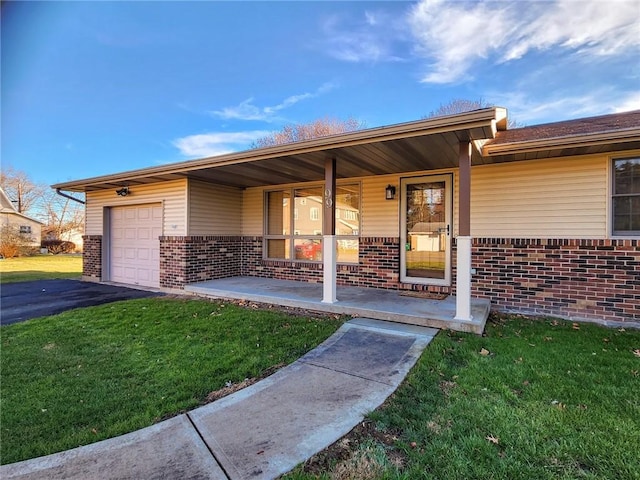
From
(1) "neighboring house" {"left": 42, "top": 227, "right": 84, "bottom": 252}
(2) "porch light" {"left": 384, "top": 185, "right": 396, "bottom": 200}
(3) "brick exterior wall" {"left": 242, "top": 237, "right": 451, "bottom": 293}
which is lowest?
(3) "brick exterior wall" {"left": 242, "top": 237, "right": 451, "bottom": 293}

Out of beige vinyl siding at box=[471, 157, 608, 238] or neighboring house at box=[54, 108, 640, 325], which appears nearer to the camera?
neighboring house at box=[54, 108, 640, 325]

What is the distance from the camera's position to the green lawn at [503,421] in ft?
6.23

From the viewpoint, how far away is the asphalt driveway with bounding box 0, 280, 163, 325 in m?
5.98

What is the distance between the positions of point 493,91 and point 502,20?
8819 mm

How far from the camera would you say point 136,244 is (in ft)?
29.2

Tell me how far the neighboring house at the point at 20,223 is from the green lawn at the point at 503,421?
26410 mm

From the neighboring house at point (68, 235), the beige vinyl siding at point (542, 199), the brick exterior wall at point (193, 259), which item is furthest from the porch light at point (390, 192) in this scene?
the neighboring house at point (68, 235)

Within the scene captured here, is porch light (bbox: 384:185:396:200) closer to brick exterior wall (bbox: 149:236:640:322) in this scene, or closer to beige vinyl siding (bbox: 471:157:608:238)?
brick exterior wall (bbox: 149:236:640:322)

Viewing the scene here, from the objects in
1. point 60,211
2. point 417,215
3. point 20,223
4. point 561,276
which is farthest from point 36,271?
point 60,211

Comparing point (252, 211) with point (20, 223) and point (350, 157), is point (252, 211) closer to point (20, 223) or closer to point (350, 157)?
point (350, 157)

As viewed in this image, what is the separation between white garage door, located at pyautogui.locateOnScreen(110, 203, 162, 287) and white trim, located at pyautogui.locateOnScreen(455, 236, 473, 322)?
7009mm

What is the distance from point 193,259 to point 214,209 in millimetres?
1383

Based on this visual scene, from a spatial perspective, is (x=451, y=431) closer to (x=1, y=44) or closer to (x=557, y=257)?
(x=1, y=44)

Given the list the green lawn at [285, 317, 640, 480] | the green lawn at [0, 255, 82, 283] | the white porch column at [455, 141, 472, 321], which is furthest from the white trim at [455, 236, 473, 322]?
the green lawn at [0, 255, 82, 283]
